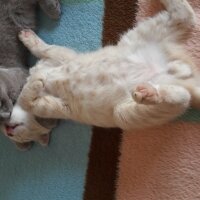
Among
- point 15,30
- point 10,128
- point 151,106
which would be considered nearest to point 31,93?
point 10,128

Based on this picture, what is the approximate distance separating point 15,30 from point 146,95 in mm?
677

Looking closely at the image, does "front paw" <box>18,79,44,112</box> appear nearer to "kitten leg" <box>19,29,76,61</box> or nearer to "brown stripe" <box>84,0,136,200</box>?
"kitten leg" <box>19,29,76,61</box>

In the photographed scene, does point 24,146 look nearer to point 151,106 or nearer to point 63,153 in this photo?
point 63,153

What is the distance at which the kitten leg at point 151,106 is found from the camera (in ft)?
4.05

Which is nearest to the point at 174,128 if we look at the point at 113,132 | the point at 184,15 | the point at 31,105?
the point at 113,132

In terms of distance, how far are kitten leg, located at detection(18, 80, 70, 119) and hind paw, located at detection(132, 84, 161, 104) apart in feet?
1.16

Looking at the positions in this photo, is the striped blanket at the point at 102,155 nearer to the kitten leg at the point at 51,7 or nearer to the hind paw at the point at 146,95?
the kitten leg at the point at 51,7

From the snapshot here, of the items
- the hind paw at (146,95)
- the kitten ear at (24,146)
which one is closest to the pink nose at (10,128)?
the kitten ear at (24,146)

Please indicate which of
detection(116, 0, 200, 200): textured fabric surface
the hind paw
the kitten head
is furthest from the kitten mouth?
the hind paw

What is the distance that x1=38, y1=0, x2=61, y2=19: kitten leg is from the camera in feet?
5.28

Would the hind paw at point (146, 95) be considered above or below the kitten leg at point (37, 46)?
above

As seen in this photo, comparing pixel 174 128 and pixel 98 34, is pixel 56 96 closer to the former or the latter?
pixel 98 34

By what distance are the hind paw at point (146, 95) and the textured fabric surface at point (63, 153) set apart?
1.49 feet

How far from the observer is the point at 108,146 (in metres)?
1.62
